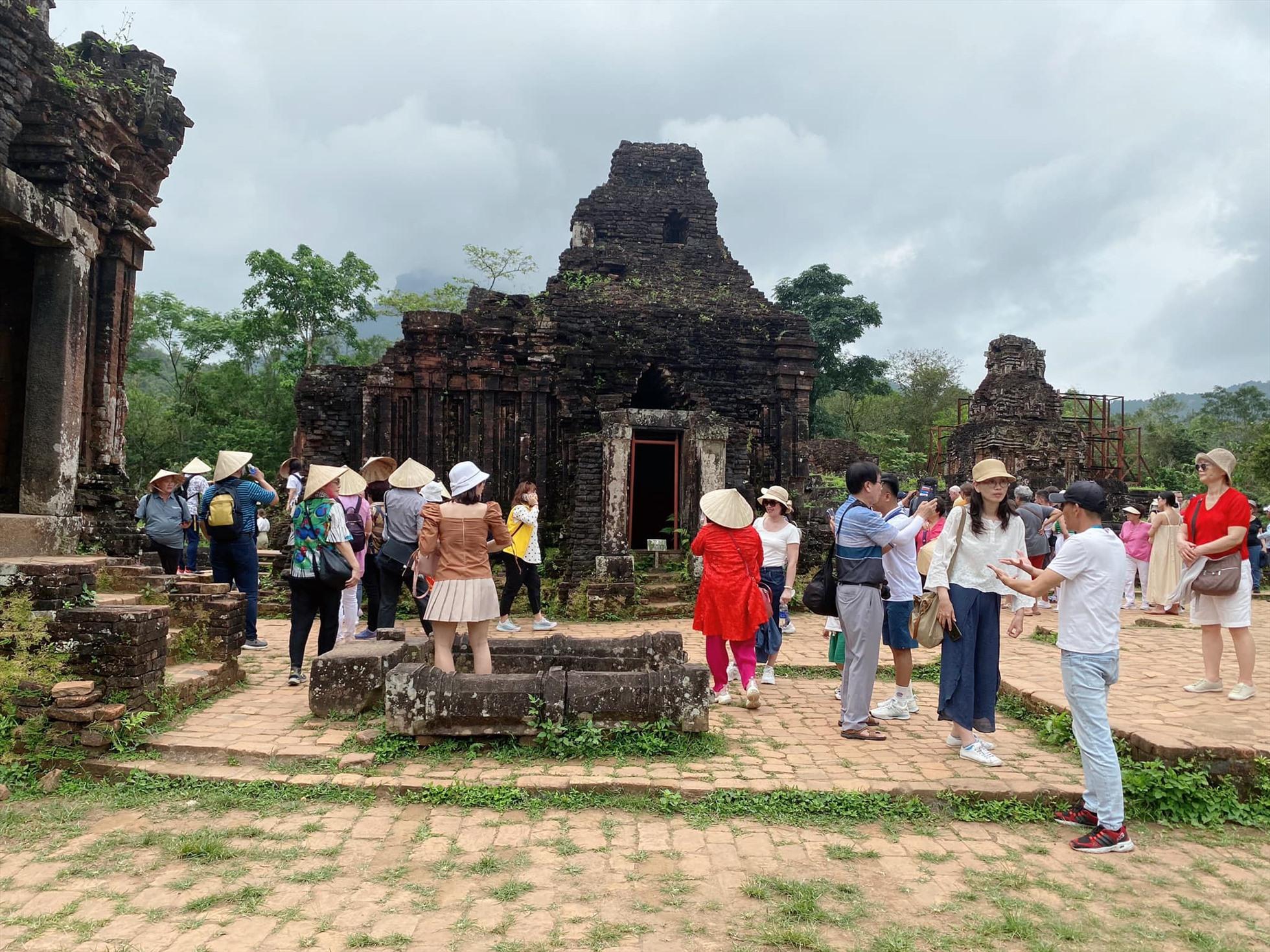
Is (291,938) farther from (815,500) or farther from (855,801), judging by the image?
(815,500)

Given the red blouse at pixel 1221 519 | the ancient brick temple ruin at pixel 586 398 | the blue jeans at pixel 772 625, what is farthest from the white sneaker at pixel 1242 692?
the ancient brick temple ruin at pixel 586 398

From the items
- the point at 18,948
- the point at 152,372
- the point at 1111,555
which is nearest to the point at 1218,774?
the point at 1111,555

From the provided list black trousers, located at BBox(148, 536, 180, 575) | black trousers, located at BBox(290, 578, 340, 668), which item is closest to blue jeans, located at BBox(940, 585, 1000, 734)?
black trousers, located at BBox(290, 578, 340, 668)

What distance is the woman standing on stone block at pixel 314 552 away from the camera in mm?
6254

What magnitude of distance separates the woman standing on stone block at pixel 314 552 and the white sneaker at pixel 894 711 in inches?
176

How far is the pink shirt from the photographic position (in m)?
11.4

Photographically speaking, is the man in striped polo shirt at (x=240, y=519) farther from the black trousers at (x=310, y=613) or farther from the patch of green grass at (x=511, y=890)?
the patch of green grass at (x=511, y=890)

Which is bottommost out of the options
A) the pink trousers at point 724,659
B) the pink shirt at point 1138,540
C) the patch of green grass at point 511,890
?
the patch of green grass at point 511,890

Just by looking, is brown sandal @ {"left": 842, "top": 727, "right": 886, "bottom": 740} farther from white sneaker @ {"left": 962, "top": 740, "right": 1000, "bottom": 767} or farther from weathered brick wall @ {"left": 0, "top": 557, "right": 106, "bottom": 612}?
weathered brick wall @ {"left": 0, "top": 557, "right": 106, "bottom": 612}

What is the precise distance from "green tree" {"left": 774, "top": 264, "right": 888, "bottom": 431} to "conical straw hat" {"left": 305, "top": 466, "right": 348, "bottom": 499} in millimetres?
30279

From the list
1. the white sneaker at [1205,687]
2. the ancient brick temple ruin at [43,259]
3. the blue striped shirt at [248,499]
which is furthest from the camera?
the blue striped shirt at [248,499]

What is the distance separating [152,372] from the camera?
2991cm

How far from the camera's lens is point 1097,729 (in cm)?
380

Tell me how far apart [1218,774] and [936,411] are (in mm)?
39087
